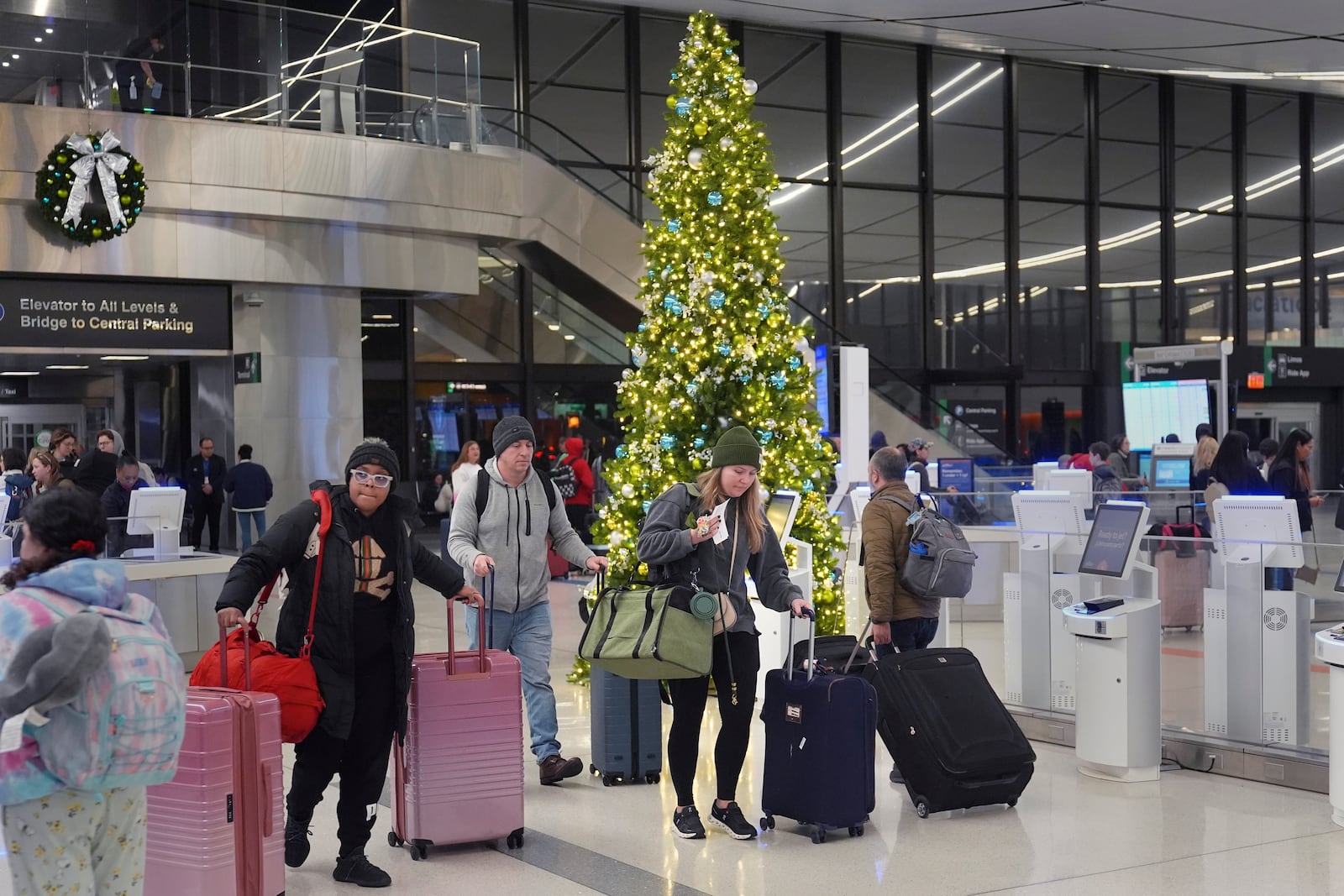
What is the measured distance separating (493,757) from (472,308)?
1613 cm

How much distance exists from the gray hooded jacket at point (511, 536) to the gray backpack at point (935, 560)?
151cm

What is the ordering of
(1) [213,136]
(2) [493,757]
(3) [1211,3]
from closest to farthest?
(2) [493,757] < (1) [213,136] < (3) [1211,3]

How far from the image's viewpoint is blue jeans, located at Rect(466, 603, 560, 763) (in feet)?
21.2

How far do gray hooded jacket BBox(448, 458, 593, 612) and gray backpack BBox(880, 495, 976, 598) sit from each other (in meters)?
1.51

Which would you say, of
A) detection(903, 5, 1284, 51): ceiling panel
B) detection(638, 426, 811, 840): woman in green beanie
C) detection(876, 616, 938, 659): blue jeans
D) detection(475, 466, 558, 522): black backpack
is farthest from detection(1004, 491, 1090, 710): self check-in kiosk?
detection(903, 5, 1284, 51): ceiling panel

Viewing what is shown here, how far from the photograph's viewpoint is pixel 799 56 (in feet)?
76.4

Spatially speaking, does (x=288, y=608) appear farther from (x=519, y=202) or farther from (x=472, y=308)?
(x=472, y=308)

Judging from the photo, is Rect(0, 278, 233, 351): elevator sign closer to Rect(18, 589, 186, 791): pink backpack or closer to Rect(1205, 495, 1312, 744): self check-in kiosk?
Rect(1205, 495, 1312, 744): self check-in kiosk

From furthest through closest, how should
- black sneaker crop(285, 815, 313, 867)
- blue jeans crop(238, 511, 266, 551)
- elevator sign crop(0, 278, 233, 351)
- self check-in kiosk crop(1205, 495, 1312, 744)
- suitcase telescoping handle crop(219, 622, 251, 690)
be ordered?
blue jeans crop(238, 511, 266, 551) < elevator sign crop(0, 278, 233, 351) < self check-in kiosk crop(1205, 495, 1312, 744) < black sneaker crop(285, 815, 313, 867) < suitcase telescoping handle crop(219, 622, 251, 690)

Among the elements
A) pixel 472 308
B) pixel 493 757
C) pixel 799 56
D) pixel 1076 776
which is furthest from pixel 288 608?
pixel 799 56

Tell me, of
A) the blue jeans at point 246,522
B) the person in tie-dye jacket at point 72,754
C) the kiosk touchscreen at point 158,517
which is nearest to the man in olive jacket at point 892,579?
the person in tie-dye jacket at point 72,754

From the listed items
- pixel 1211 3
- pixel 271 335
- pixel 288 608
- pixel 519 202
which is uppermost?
pixel 1211 3

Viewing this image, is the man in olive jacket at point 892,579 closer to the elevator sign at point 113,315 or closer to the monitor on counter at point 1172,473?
the elevator sign at point 113,315

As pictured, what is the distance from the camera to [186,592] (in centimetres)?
984
